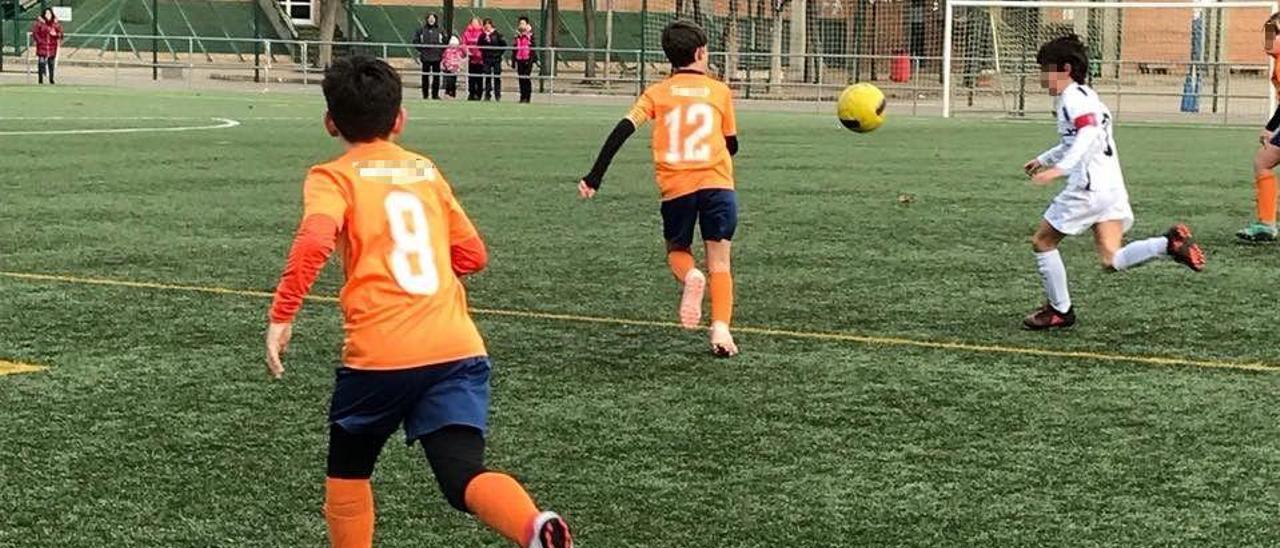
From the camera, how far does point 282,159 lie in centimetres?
2059

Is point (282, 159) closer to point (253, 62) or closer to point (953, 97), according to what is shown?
point (953, 97)

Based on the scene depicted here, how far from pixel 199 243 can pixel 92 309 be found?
10.0 ft

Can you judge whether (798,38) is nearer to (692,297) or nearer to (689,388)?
(692,297)

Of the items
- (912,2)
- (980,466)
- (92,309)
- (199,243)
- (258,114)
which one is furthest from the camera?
(912,2)

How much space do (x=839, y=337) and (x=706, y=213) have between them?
0.87 meters

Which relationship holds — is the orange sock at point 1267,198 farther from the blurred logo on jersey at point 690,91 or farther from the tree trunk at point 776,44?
the tree trunk at point 776,44

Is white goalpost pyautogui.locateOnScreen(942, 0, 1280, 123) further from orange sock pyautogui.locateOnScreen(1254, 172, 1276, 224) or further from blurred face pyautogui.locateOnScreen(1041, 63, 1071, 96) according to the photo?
blurred face pyautogui.locateOnScreen(1041, 63, 1071, 96)

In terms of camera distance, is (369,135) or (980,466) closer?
(369,135)

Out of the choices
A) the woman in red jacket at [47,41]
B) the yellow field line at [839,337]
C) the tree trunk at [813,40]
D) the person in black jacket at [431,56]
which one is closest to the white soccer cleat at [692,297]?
the yellow field line at [839,337]

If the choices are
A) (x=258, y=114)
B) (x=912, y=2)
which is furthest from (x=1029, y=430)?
(x=912, y=2)

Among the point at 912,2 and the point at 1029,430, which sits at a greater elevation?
the point at 912,2

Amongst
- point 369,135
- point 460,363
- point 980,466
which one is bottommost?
point 980,466

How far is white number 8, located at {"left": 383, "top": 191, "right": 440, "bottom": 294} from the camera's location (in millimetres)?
4668

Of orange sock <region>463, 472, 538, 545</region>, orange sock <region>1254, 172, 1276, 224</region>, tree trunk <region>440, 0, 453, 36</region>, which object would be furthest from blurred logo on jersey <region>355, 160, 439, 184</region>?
tree trunk <region>440, 0, 453, 36</region>
